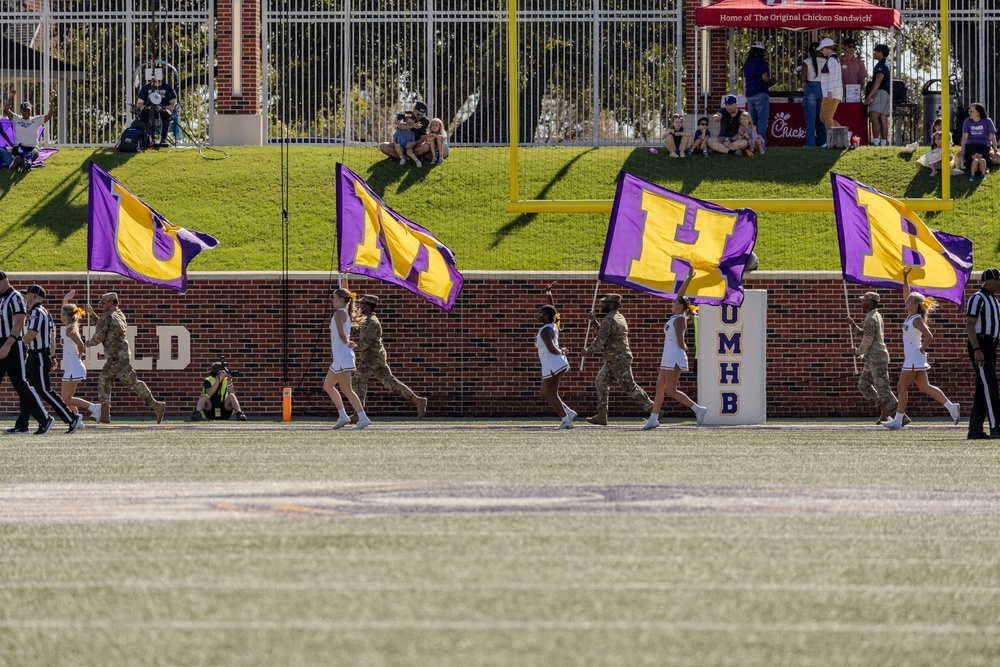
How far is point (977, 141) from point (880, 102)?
301 centimetres

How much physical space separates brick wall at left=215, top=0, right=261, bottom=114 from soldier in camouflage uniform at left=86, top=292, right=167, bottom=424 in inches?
427

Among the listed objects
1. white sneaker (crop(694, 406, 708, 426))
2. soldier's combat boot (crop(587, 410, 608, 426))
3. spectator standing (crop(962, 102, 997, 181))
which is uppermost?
spectator standing (crop(962, 102, 997, 181))

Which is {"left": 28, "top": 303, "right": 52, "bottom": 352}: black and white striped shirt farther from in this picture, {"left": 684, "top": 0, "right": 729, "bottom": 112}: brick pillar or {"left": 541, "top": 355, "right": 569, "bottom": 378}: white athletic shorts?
{"left": 684, "top": 0, "right": 729, "bottom": 112}: brick pillar

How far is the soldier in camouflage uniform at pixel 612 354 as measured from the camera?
813 inches

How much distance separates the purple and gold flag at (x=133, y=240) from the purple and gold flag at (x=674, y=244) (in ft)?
19.0

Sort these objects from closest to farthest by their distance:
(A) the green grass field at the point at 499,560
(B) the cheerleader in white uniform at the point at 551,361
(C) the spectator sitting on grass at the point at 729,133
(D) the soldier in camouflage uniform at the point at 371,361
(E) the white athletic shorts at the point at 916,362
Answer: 1. (A) the green grass field at the point at 499,560
2. (E) the white athletic shorts at the point at 916,362
3. (B) the cheerleader in white uniform at the point at 551,361
4. (D) the soldier in camouflage uniform at the point at 371,361
5. (C) the spectator sitting on grass at the point at 729,133

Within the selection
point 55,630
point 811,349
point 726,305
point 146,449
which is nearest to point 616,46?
point 811,349

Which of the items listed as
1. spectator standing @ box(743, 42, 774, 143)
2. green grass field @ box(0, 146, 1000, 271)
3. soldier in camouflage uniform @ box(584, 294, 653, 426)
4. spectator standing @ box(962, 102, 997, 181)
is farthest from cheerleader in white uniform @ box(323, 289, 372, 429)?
spectator standing @ box(962, 102, 997, 181)

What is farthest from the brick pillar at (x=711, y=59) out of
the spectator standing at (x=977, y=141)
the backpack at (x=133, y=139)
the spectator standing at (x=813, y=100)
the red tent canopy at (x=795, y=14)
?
the backpack at (x=133, y=139)

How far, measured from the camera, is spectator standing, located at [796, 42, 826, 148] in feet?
99.7

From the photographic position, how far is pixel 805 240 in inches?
1000

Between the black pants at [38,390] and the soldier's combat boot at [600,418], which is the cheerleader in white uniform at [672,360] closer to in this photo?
the soldier's combat boot at [600,418]

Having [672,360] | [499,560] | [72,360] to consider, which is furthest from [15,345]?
[499,560]

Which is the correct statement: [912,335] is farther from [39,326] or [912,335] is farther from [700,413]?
[39,326]
